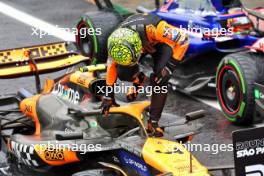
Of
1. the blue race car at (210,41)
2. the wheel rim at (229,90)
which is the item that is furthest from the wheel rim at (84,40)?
the wheel rim at (229,90)

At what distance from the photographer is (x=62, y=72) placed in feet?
38.2

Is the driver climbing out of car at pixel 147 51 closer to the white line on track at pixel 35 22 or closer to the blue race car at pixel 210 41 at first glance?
the blue race car at pixel 210 41

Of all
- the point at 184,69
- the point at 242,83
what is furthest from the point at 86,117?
the point at 184,69

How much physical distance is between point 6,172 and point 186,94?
3.48 m

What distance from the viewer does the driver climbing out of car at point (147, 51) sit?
21.8 feet

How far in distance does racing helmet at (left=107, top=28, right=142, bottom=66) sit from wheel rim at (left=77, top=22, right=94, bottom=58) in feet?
15.4

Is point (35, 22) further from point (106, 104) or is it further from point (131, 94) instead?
point (106, 104)

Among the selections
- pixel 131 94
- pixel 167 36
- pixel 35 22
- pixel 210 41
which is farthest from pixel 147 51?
pixel 35 22

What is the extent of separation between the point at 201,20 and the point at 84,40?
7.22ft

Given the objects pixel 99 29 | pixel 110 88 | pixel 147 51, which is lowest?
pixel 99 29

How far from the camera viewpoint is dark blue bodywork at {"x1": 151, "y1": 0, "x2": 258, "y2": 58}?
9891 millimetres

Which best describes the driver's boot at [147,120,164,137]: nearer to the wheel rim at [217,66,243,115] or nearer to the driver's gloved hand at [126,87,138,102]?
the driver's gloved hand at [126,87,138,102]

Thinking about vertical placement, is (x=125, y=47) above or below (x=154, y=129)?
above

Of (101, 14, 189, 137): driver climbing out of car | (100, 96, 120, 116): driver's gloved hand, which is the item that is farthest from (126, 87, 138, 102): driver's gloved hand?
(100, 96, 120, 116): driver's gloved hand
